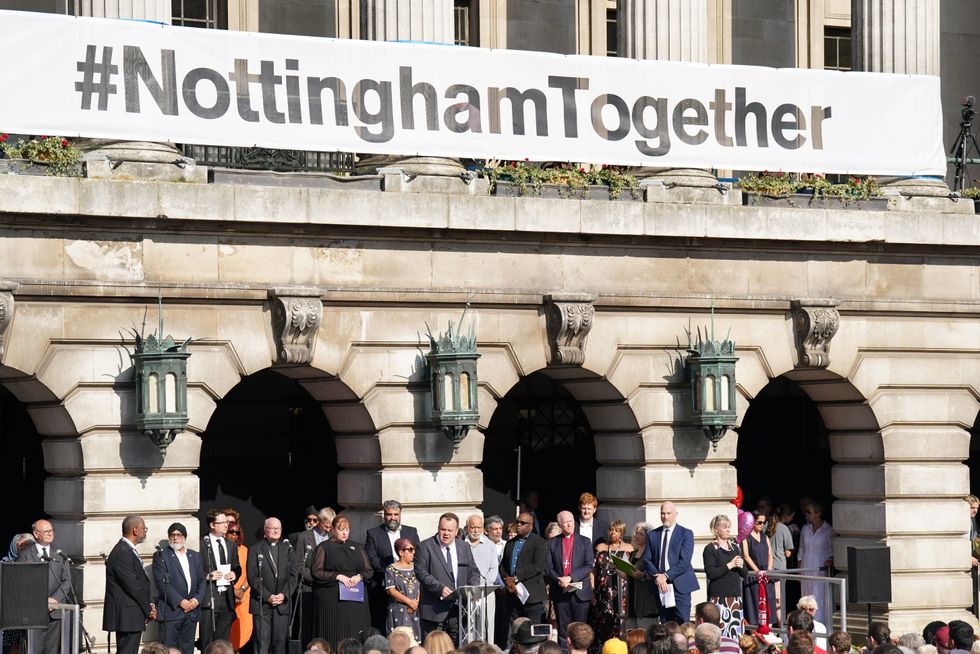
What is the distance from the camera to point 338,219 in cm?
2650

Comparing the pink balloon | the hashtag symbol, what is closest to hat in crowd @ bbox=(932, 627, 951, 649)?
the pink balloon

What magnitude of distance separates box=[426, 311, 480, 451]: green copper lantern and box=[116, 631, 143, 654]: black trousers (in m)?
5.15

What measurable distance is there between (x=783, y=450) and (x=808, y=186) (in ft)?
17.2

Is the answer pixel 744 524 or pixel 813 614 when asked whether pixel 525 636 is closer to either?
pixel 813 614

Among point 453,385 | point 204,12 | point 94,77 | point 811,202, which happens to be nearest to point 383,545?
point 453,385

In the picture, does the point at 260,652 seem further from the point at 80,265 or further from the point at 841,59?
the point at 841,59

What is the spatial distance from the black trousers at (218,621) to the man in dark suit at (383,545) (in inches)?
69.2

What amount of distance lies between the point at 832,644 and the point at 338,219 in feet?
30.7

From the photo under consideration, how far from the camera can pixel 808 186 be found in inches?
1187

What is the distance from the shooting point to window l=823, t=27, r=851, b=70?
3597 cm

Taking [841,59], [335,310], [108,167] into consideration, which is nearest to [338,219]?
[335,310]

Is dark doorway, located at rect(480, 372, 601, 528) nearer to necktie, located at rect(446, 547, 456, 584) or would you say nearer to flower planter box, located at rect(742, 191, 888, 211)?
flower planter box, located at rect(742, 191, 888, 211)

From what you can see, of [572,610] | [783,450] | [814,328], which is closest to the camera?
[572,610]

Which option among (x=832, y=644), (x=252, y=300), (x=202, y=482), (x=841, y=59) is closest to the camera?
(x=832, y=644)
